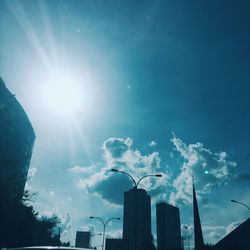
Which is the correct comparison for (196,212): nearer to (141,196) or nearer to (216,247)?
(216,247)

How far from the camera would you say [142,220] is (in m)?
122

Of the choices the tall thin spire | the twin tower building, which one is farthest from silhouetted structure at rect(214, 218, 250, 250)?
the twin tower building

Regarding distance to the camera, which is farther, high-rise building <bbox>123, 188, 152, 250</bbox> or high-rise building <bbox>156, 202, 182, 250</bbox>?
high-rise building <bbox>156, 202, 182, 250</bbox>

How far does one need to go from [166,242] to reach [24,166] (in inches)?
3995

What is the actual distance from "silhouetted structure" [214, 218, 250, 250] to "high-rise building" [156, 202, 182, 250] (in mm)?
125000

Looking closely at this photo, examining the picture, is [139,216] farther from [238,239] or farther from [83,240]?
[238,239]

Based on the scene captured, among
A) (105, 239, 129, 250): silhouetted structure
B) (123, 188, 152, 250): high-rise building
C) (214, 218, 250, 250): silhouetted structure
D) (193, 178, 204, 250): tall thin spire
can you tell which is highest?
(123, 188, 152, 250): high-rise building

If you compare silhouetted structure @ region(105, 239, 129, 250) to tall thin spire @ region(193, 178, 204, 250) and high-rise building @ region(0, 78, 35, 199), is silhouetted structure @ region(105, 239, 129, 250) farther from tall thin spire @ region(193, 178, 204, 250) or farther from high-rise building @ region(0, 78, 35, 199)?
tall thin spire @ region(193, 178, 204, 250)

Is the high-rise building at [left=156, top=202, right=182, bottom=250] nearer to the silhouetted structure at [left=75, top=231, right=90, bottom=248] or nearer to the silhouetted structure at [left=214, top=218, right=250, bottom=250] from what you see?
the silhouetted structure at [left=75, top=231, right=90, bottom=248]

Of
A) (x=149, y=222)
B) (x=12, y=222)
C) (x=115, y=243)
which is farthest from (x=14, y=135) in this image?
(x=149, y=222)

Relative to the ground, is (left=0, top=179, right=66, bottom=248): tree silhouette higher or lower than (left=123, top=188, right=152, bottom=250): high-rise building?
lower

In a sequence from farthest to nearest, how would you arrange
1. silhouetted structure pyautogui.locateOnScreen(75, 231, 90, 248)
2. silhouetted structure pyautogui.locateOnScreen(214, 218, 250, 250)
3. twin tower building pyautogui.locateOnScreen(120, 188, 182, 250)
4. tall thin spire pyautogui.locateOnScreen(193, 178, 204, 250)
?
twin tower building pyautogui.locateOnScreen(120, 188, 182, 250) → silhouetted structure pyautogui.locateOnScreen(75, 231, 90, 248) → tall thin spire pyautogui.locateOnScreen(193, 178, 204, 250) → silhouetted structure pyautogui.locateOnScreen(214, 218, 250, 250)

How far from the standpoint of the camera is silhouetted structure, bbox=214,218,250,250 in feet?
107

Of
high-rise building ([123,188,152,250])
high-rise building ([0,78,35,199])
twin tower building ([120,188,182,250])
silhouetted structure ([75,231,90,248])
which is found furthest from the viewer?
twin tower building ([120,188,182,250])
